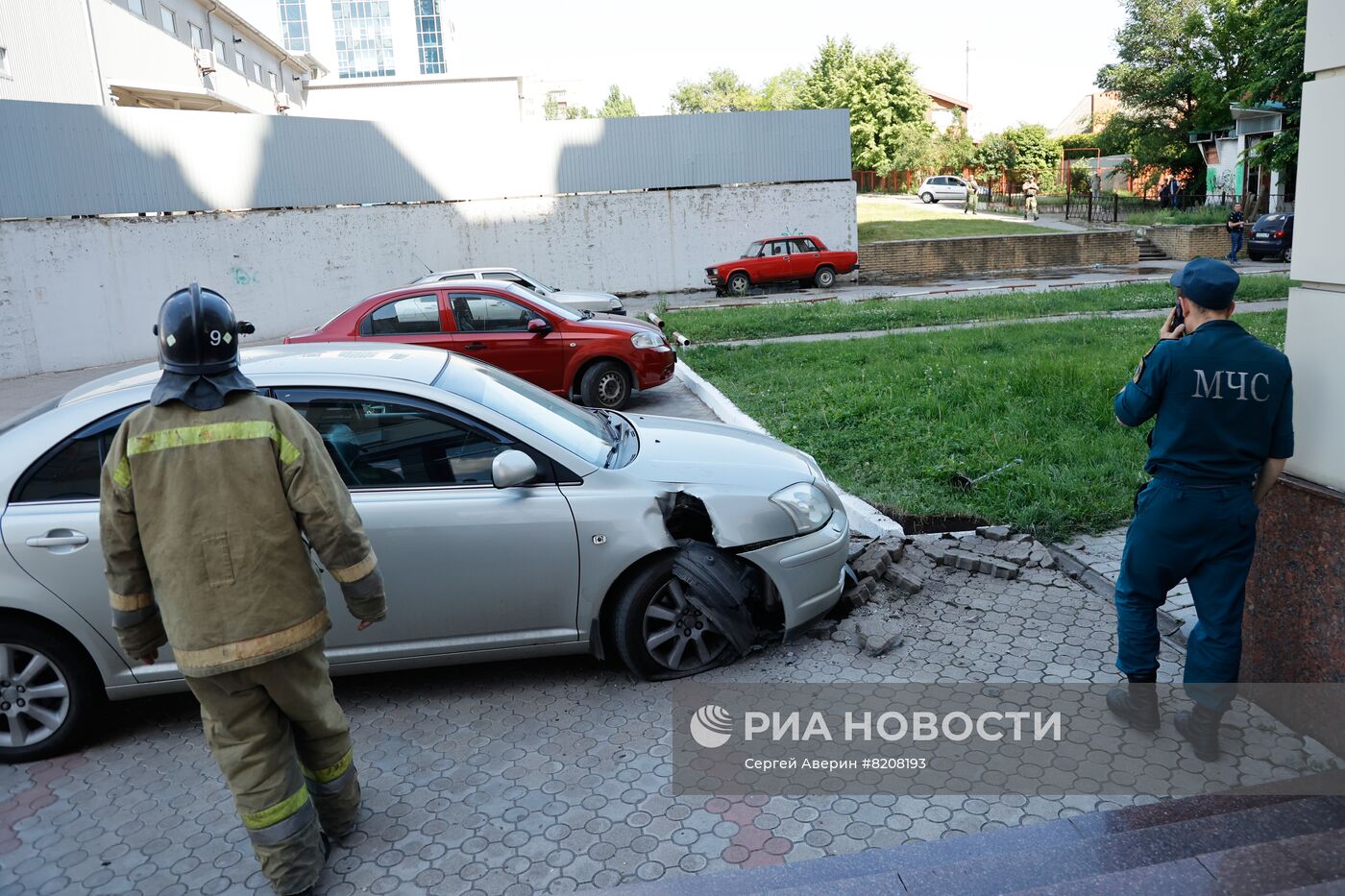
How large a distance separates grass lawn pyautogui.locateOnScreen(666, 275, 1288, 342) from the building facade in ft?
66.7

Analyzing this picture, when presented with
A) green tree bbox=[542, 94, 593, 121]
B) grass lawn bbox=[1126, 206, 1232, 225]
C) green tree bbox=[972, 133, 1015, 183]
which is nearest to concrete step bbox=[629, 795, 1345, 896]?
grass lawn bbox=[1126, 206, 1232, 225]

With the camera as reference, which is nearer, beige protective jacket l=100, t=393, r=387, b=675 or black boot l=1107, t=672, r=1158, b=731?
beige protective jacket l=100, t=393, r=387, b=675

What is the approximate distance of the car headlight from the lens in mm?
4691

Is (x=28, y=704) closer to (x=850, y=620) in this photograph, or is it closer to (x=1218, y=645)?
(x=850, y=620)

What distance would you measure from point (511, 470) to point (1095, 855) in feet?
8.61

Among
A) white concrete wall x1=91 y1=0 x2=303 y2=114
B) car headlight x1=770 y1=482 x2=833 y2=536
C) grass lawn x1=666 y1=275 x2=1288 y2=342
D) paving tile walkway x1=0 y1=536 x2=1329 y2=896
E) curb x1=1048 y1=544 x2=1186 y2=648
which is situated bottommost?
paving tile walkway x1=0 y1=536 x2=1329 y2=896

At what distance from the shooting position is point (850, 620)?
5.07 meters

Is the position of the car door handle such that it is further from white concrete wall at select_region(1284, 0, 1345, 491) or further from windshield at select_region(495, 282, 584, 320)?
windshield at select_region(495, 282, 584, 320)

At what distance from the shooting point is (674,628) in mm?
4543

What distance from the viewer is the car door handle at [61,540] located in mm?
4012

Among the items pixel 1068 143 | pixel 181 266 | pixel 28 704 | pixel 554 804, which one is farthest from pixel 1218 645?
pixel 1068 143

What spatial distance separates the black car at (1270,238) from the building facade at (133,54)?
33484 mm

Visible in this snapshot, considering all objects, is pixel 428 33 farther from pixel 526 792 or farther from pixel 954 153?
pixel 526 792

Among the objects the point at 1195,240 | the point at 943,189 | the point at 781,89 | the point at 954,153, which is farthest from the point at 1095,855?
the point at 781,89
